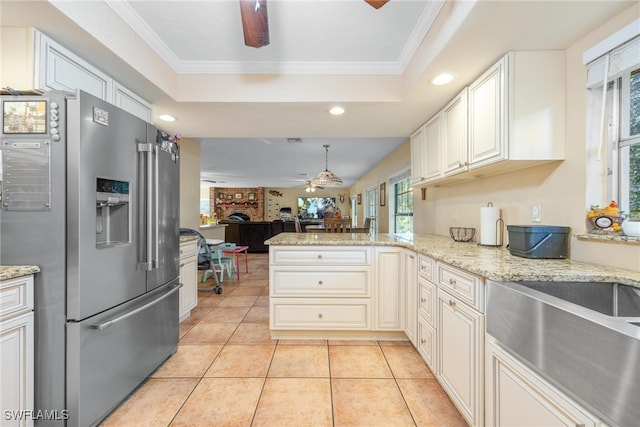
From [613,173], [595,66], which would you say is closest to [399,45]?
[595,66]

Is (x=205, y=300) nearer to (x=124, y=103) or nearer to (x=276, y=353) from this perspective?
(x=276, y=353)

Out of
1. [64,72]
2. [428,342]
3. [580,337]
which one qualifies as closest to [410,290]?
[428,342]

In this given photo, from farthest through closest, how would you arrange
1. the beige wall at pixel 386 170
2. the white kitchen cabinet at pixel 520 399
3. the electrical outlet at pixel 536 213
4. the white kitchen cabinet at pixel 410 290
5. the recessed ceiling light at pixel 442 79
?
1. the beige wall at pixel 386 170
2. the white kitchen cabinet at pixel 410 290
3. the recessed ceiling light at pixel 442 79
4. the electrical outlet at pixel 536 213
5. the white kitchen cabinet at pixel 520 399

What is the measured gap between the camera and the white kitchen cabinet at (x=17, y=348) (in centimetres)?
116

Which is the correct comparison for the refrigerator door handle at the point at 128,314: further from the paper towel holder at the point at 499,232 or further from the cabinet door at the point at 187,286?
the paper towel holder at the point at 499,232

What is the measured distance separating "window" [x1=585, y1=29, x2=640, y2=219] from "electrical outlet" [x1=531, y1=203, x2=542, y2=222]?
12.5 inches

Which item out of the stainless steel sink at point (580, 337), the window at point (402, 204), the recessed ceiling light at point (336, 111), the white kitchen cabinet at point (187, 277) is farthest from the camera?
the window at point (402, 204)

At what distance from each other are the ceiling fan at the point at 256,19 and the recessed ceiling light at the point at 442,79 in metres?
0.88

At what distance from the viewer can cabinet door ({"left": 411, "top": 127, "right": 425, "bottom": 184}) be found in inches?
113

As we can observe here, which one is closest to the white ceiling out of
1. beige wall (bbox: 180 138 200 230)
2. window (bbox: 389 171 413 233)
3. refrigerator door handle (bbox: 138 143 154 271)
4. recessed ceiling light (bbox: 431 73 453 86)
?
recessed ceiling light (bbox: 431 73 453 86)

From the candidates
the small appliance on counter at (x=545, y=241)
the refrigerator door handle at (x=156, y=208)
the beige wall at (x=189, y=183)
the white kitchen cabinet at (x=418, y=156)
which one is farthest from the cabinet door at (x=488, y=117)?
the beige wall at (x=189, y=183)

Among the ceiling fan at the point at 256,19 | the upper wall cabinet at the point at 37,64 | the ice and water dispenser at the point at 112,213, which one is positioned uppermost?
the ceiling fan at the point at 256,19

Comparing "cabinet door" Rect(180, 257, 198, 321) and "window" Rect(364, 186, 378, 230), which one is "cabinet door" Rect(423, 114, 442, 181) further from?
"window" Rect(364, 186, 378, 230)

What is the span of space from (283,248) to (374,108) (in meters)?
1.49
